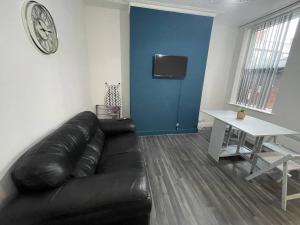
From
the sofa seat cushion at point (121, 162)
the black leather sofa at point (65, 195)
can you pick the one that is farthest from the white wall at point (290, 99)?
the black leather sofa at point (65, 195)

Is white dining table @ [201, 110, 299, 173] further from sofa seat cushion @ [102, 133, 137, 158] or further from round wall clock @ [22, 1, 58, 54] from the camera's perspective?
round wall clock @ [22, 1, 58, 54]

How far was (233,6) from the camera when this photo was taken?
2.65m

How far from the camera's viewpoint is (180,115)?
344 centimetres

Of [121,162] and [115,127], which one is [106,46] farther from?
[121,162]

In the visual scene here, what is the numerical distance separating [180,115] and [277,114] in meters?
1.88

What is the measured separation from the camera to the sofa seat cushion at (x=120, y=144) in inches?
71.4

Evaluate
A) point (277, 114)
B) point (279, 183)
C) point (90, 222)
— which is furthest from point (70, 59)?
point (277, 114)

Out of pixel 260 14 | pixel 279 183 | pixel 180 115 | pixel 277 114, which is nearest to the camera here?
pixel 279 183

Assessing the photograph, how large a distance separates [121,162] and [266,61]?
141 inches

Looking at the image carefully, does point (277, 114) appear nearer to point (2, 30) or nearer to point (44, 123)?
point (44, 123)

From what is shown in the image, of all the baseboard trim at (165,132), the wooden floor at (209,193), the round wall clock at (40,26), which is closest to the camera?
the round wall clock at (40,26)

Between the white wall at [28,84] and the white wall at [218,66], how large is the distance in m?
3.25

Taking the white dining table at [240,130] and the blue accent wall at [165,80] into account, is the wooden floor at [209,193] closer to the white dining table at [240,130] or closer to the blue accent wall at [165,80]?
the white dining table at [240,130]

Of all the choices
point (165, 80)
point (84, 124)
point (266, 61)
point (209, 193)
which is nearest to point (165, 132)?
point (165, 80)
